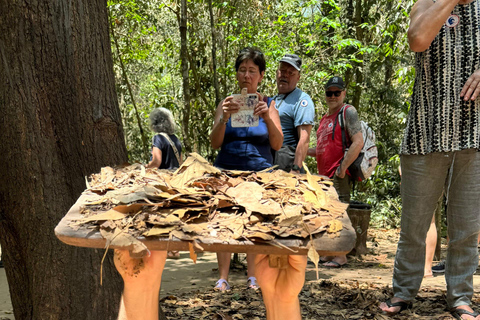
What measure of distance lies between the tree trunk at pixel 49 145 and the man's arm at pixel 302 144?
2.17 meters

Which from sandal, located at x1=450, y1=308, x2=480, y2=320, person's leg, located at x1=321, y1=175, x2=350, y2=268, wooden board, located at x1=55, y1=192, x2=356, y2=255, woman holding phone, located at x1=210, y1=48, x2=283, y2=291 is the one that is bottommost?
sandal, located at x1=450, y1=308, x2=480, y2=320

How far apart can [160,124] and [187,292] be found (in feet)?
8.21

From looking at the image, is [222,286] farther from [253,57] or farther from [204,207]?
[204,207]

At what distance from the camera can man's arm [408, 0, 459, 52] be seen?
326 cm

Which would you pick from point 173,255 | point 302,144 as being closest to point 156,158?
point 173,255

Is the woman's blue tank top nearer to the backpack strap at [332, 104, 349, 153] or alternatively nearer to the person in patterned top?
the person in patterned top

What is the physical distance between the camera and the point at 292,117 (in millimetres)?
5074

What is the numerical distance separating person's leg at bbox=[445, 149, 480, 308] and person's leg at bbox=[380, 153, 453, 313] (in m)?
0.09

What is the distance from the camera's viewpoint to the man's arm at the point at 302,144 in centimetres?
486

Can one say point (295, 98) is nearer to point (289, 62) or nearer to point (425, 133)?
point (289, 62)

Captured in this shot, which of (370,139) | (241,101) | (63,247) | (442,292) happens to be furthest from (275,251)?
(370,139)

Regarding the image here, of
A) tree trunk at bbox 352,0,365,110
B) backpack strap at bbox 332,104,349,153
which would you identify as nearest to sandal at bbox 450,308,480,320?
backpack strap at bbox 332,104,349,153

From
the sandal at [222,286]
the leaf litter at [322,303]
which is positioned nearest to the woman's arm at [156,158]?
the leaf litter at [322,303]

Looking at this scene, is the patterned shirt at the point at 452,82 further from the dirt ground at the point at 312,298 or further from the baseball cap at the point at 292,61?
the baseball cap at the point at 292,61
